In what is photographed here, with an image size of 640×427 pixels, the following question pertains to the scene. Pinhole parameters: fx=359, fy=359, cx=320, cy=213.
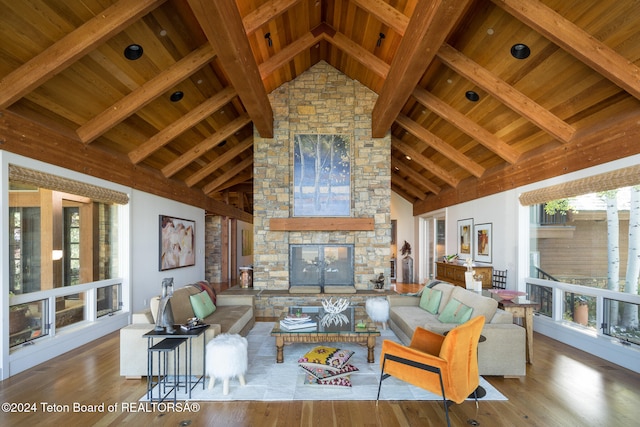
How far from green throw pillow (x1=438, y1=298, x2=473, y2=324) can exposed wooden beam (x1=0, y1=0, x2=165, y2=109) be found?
15.4 ft

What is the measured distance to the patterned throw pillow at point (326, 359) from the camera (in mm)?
3875

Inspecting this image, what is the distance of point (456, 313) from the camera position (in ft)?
14.2

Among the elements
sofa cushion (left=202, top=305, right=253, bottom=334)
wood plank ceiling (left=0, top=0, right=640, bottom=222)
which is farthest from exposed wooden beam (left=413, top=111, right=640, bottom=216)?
sofa cushion (left=202, top=305, right=253, bottom=334)

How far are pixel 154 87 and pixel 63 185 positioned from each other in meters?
1.73

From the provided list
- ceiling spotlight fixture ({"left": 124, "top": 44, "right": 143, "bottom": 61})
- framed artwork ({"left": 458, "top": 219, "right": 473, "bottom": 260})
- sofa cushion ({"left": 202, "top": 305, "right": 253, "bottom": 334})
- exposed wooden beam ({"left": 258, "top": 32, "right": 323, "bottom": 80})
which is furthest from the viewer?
framed artwork ({"left": 458, "top": 219, "right": 473, "bottom": 260})

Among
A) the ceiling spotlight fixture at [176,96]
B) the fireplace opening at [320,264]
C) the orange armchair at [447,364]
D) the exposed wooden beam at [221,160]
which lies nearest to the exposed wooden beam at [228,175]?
the exposed wooden beam at [221,160]

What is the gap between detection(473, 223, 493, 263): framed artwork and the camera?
7184 millimetres

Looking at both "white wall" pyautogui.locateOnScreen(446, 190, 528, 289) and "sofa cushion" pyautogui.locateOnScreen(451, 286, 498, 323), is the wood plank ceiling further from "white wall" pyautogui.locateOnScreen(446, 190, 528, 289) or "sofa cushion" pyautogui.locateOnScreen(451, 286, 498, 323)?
"sofa cushion" pyautogui.locateOnScreen(451, 286, 498, 323)

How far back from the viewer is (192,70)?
488cm

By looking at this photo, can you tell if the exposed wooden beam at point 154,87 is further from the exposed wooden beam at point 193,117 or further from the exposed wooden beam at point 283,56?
the exposed wooden beam at point 283,56

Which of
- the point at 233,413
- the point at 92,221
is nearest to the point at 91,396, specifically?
the point at 233,413

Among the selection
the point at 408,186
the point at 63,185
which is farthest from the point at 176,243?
the point at 408,186

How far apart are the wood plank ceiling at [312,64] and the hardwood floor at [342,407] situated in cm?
253

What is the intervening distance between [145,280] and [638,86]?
7681mm
